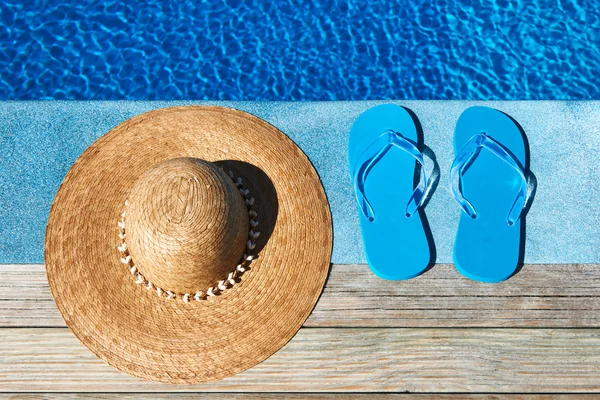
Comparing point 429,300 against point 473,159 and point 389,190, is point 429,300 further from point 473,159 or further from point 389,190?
point 473,159

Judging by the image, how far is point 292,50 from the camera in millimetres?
4492

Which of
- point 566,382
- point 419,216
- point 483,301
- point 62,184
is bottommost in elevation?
point 566,382

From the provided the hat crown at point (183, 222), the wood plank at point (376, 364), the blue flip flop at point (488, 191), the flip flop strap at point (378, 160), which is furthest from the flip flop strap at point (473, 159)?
the hat crown at point (183, 222)

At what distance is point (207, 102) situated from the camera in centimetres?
328

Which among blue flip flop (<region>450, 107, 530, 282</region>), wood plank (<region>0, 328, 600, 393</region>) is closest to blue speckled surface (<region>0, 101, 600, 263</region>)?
blue flip flop (<region>450, 107, 530, 282</region>)

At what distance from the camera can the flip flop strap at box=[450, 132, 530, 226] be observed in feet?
9.95

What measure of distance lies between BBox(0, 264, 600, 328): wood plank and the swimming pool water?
1.96 metres

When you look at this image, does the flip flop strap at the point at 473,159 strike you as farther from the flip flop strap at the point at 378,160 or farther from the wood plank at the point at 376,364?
the wood plank at the point at 376,364

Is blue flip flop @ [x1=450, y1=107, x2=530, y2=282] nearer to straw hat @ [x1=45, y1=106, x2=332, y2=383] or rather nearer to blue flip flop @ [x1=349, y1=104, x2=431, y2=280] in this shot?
blue flip flop @ [x1=349, y1=104, x2=431, y2=280]

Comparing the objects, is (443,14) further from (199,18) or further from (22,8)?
(22,8)

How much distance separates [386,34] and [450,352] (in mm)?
2850

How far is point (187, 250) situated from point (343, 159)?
1.25m

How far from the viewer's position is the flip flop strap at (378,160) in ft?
9.96

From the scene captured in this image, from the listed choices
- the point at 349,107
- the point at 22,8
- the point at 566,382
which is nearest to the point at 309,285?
the point at 349,107
